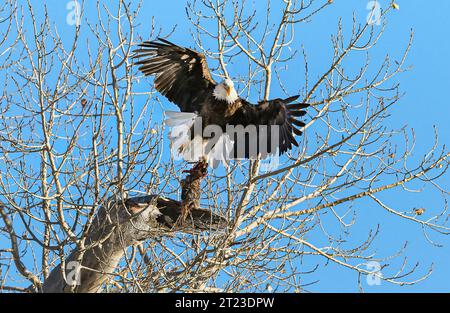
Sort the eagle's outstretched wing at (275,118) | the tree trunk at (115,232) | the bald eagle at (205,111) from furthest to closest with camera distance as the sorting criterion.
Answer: the bald eagle at (205,111)
the eagle's outstretched wing at (275,118)
the tree trunk at (115,232)

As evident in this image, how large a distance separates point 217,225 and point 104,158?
1180 mm

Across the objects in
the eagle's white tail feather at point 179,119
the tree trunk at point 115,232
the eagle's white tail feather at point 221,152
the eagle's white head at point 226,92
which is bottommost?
the tree trunk at point 115,232

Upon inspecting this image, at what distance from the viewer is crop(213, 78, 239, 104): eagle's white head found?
23.1ft

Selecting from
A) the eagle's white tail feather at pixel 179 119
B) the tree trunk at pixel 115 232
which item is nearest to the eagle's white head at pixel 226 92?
the eagle's white tail feather at pixel 179 119

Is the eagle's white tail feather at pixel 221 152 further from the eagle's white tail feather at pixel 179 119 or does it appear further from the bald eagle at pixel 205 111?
the eagle's white tail feather at pixel 179 119

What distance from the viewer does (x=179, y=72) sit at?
7.33 meters

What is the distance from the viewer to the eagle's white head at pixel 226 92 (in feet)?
23.1

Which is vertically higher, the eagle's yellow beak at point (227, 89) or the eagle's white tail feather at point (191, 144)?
the eagle's yellow beak at point (227, 89)

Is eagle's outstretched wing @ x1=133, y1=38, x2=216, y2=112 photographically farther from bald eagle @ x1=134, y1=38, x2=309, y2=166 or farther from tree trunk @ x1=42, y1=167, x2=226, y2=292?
tree trunk @ x1=42, y1=167, x2=226, y2=292

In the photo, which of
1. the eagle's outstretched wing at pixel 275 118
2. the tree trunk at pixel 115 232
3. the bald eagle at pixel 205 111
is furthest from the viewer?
the bald eagle at pixel 205 111
